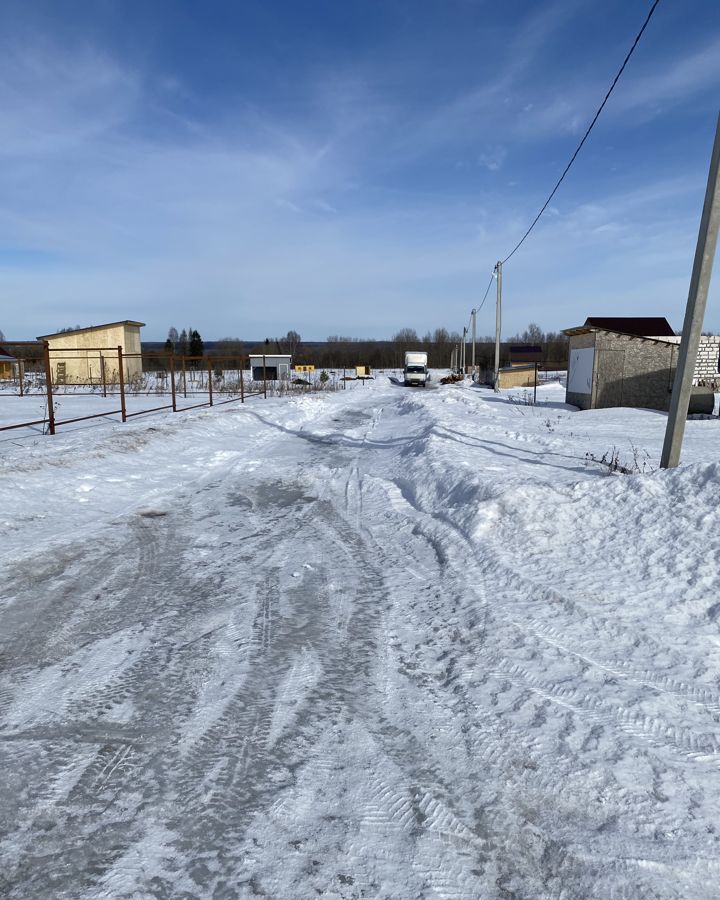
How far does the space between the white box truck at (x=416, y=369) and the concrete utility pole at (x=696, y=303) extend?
4030 cm

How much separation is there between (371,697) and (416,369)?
46.0 metres

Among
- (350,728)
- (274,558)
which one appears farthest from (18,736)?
(274,558)

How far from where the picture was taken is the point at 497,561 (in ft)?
17.5

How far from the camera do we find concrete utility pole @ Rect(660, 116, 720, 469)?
6688mm

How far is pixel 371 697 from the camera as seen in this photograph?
3324mm

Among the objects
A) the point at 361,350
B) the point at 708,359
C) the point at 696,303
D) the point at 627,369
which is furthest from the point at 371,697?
the point at 361,350

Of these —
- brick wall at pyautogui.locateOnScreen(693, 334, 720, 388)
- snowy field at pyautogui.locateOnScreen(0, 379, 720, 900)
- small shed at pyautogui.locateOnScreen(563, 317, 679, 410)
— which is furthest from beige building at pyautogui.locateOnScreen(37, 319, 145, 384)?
snowy field at pyautogui.locateOnScreen(0, 379, 720, 900)

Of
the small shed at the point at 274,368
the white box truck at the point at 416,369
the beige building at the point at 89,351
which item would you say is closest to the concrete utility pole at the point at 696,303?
the beige building at the point at 89,351

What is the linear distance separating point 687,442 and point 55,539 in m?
12.4

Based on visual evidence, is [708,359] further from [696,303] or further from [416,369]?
[696,303]

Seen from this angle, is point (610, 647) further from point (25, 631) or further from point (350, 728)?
point (25, 631)

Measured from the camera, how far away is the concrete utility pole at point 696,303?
6688mm

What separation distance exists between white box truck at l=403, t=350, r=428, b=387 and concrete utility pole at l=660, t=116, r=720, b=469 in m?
40.3

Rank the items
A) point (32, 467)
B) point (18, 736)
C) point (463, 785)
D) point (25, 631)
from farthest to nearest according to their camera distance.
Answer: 1. point (32, 467)
2. point (25, 631)
3. point (18, 736)
4. point (463, 785)
